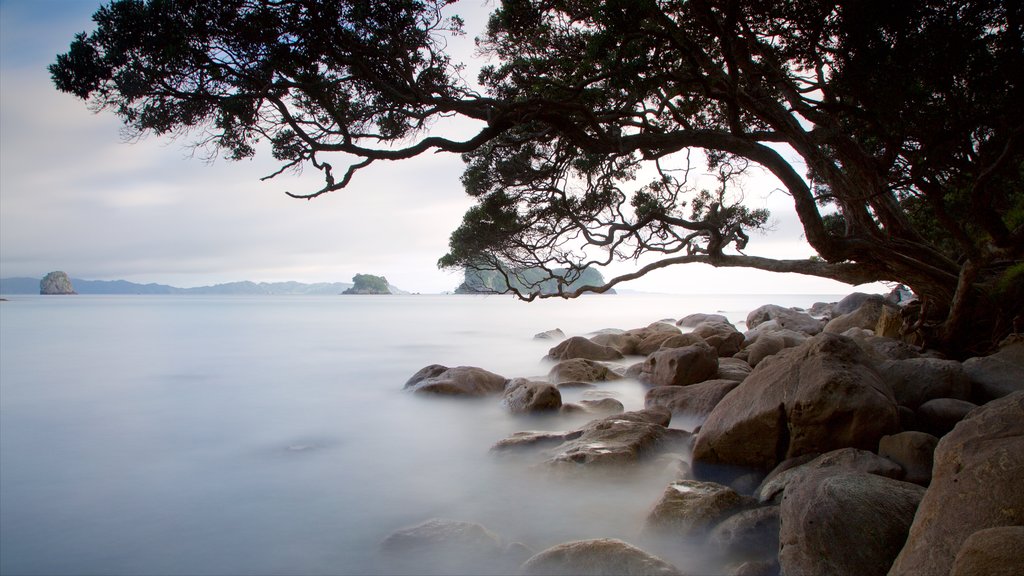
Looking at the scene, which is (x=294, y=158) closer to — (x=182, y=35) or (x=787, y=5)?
(x=182, y=35)

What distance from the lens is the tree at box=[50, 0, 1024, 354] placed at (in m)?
4.64

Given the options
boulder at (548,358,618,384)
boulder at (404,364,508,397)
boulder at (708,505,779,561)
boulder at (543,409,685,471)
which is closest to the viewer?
boulder at (708,505,779,561)

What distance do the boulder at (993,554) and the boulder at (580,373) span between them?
760cm

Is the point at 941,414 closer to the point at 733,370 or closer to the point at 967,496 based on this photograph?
the point at 967,496

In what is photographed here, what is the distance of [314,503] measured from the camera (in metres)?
4.70

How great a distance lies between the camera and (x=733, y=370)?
793cm

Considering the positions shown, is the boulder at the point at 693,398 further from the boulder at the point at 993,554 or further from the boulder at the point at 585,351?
the boulder at the point at 585,351

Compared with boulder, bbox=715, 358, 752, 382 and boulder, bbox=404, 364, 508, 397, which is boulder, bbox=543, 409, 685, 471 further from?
boulder, bbox=404, 364, 508, 397

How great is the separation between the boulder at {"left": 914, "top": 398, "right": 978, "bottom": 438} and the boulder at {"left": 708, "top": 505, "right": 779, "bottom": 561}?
5.75 feet

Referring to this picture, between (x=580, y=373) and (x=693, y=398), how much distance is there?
329 cm

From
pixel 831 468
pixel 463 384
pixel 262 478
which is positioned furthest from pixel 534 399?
pixel 831 468

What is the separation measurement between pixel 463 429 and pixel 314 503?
7.79 feet

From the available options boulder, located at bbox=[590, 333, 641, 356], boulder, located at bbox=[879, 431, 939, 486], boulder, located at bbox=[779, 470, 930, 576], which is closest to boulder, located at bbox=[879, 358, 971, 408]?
boulder, located at bbox=[879, 431, 939, 486]

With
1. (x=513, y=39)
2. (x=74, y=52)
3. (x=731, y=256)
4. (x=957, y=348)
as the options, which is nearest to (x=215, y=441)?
(x=74, y=52)
